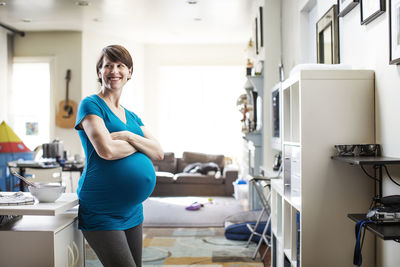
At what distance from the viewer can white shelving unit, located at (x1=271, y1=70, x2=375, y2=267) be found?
2.03 meters

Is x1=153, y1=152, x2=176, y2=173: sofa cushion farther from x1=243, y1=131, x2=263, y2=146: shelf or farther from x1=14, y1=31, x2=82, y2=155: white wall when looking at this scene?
x1=243, y1=131, x2=263, y2=146: shelf

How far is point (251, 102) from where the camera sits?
5.46 meters

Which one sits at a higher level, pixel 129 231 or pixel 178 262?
pixel 129 231

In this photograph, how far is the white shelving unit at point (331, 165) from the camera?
2026mm

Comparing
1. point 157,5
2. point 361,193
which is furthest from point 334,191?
point 157,5

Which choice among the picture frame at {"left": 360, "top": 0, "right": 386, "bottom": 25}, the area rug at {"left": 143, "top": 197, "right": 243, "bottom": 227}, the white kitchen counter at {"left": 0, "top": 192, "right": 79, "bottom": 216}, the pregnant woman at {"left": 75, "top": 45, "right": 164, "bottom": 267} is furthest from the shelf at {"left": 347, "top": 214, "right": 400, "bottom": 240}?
the area rug at {"left": 143, "top": 197, "right": 243, "bottom": 227}

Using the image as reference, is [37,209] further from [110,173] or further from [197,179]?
[197,179]

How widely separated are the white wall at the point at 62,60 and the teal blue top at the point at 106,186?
19.1 ft

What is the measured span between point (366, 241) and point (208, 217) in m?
3.51

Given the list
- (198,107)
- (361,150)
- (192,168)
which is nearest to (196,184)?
(192,168)

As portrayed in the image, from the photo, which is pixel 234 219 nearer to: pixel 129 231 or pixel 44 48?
pixel 129 231

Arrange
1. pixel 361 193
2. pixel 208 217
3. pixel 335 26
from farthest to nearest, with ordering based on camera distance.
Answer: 1. pixel 208 217
2. pixel 335 26
3. pixel 361 193

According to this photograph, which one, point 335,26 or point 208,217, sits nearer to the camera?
point 335,26

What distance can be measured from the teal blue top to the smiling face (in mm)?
76
